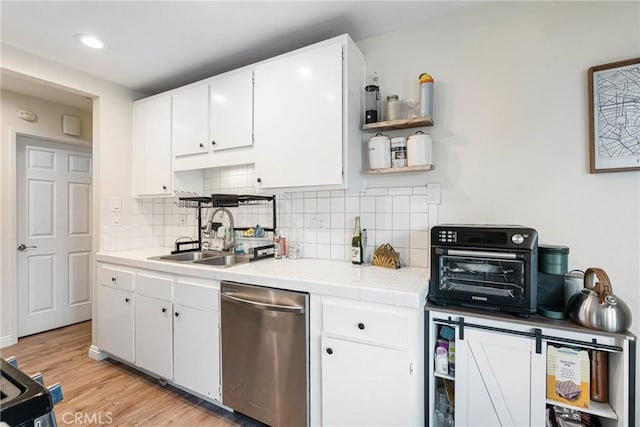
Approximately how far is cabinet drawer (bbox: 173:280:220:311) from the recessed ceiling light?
1764mm

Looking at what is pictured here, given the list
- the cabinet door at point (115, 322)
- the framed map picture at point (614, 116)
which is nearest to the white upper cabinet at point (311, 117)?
the framed map picture at point (614, 116)

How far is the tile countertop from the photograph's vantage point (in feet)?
4.68

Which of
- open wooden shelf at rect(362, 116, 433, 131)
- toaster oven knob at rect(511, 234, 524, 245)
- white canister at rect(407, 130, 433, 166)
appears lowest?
toaster oven knob at rect(511, 234, 524, 245)

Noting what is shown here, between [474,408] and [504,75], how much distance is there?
1751 millimetres

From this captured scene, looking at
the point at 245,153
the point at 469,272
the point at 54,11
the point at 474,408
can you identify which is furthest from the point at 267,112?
Result: the point at 474,408

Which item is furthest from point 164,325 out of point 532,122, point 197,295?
point 532,122

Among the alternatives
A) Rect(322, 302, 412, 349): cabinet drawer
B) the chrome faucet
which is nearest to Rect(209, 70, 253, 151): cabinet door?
the chrome faucet

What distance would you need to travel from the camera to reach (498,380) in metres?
1.39

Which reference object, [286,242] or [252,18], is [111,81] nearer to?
[252,18]

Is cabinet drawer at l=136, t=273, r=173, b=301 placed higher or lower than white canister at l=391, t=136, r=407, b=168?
lower

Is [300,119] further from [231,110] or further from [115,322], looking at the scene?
[115,322]

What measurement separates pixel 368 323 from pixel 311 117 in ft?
4.16

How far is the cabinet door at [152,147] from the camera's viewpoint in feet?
8.87

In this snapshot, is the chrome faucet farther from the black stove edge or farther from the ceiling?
the black stove edge
